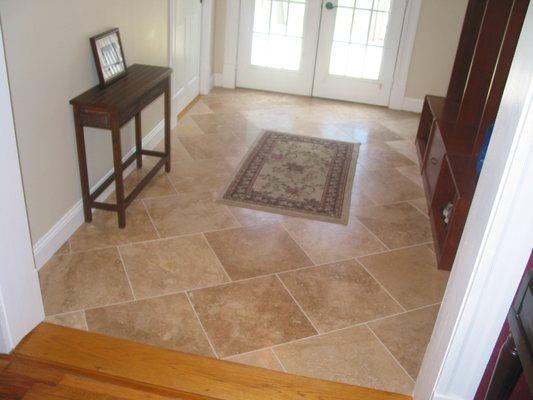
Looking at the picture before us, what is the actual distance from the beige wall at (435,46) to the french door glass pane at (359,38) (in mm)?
341

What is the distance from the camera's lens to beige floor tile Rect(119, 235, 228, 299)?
8.18ft

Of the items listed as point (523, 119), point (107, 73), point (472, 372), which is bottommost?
point (472, 372)

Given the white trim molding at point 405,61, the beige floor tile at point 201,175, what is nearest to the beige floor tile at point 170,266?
the beige floor tile at point 201,175

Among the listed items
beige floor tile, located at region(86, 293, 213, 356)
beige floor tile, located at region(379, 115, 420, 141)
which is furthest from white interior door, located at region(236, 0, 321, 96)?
beige floor tile, located at region(86, 293, 213, 356)

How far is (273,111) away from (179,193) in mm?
1925

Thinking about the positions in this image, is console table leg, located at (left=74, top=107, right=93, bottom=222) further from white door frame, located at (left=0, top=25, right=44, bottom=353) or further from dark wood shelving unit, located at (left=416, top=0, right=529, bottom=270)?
dark wood shelving unit, located at (left=416, top=0, right=529, bottom=270)

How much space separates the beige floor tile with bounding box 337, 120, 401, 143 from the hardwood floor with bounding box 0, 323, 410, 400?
287 cm

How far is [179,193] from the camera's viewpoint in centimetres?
333

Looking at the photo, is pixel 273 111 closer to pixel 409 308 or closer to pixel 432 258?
pixel 432 258

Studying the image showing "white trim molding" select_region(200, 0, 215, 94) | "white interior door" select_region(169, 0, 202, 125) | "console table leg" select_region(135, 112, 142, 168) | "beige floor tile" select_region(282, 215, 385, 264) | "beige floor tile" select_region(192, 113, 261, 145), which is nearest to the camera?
"beige floor tile" select_region(282, 215, 385, 264)

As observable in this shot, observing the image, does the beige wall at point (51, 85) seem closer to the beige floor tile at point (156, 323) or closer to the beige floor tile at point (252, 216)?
the beige floor tile at point (156, 323)

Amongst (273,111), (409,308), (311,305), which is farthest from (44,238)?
(273,111)

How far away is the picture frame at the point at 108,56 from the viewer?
8.90 ft

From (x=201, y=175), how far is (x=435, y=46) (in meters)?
2.81
